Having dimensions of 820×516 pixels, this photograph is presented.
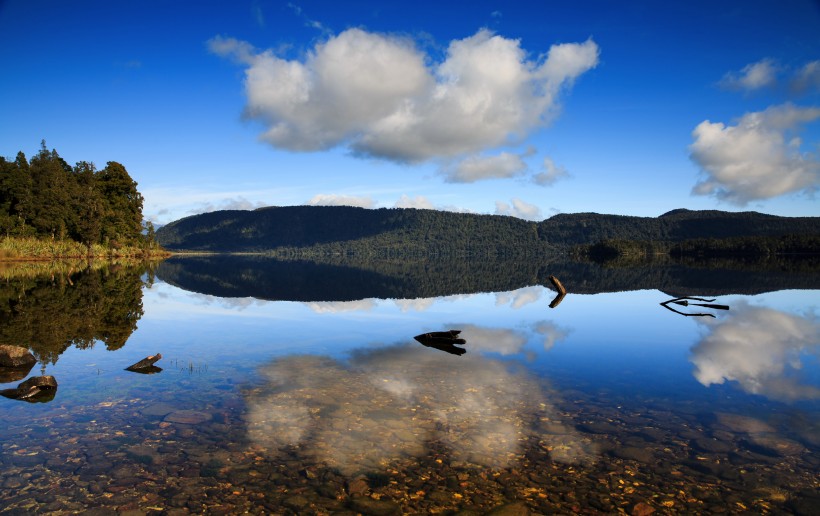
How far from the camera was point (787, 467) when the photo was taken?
10.8m

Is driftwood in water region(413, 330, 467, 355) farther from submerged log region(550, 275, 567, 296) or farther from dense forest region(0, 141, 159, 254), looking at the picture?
dense forest region(0, 141, 159, 254)

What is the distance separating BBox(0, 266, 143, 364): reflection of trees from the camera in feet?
74.9

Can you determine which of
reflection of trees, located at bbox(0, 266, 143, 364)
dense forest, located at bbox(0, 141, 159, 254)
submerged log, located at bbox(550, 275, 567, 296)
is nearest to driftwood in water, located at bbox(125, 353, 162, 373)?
reflection of trees, located at bbox(0, 266, 143, 364)

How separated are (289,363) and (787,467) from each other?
16482 millimetres

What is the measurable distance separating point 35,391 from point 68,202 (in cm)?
9950

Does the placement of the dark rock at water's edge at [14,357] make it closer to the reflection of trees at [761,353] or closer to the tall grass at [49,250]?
the reflection of trees at [761,353]

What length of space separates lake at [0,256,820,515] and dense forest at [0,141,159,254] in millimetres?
79033

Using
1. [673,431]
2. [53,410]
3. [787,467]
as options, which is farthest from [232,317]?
[787,467]

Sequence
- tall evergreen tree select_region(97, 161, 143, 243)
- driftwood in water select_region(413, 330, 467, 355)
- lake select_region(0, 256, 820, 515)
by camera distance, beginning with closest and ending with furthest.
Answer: lake select_region(0, 256, 820, 515), driftwood in water select_region(413, 330, 467, 355), tall evergreen tree select_region(97, 161, 143, 243)

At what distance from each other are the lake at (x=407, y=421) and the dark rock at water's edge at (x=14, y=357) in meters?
0.82

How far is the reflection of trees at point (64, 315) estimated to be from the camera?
2284 centimetres

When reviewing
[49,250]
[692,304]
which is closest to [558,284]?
[692,304]

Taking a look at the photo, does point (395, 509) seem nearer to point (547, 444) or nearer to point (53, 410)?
point (547, 444)

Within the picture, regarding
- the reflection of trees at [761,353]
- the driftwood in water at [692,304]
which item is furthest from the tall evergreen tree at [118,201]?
the reflection of trees at [761,353]
